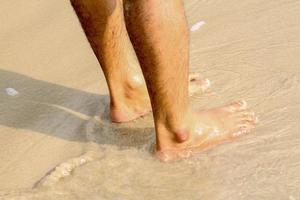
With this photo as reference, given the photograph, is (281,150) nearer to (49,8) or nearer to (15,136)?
(15,136)

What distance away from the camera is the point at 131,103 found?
2266mm

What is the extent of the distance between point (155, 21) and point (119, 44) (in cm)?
48

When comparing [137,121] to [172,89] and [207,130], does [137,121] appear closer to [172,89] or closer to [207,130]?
[207,130]

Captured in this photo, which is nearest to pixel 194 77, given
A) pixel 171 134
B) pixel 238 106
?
pixel 238 106

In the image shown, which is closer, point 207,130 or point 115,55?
point 207,130

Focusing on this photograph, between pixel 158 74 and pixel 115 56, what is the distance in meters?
0.41

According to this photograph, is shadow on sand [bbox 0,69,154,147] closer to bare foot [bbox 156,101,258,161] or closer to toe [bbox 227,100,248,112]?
bare foot [bbox 156,101,258,161]

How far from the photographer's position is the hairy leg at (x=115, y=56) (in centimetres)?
211

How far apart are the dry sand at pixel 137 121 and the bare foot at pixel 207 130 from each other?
4 cm

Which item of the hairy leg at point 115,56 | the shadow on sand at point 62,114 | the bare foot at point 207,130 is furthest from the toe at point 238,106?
the shadow on sand at point 62,114

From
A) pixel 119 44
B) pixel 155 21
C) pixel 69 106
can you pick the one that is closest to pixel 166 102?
pixel 155 21

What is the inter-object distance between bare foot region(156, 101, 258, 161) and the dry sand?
36 millimetres

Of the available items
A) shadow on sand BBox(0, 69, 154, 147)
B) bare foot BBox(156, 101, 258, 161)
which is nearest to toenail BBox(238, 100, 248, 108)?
bare foot BBox(156, 101, 258, 161)

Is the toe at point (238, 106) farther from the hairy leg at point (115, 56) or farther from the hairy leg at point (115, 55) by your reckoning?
the hairy leg at point (115, 55)
